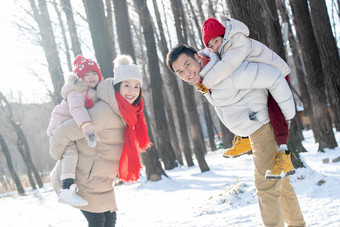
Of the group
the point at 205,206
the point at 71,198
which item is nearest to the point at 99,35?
the point at 205,206

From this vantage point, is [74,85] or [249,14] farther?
[249,14]

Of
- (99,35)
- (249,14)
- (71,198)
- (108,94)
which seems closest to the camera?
(71,198)

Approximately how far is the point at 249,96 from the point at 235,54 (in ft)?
1.29

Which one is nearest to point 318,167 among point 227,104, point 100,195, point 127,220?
point 127,220

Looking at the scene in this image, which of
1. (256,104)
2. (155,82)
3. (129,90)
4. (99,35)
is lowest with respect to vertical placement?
(256,104)

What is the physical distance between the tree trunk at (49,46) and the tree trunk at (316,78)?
811cm

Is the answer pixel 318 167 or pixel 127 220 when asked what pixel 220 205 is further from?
pixel 318 167

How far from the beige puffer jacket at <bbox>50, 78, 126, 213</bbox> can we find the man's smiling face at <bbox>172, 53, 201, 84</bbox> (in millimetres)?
676

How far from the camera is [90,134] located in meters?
2.66

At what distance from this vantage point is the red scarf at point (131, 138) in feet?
9.55

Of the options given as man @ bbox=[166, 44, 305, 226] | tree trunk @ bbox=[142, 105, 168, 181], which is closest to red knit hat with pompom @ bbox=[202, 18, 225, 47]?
man @ bbox=[166, 44, 305, 226]

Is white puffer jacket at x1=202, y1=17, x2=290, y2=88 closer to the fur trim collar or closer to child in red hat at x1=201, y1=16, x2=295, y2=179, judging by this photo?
child in red hat at x1=201, y1=16, x2=295, y2=179

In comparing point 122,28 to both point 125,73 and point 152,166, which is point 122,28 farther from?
point 125,73

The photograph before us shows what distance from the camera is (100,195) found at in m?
2.84
